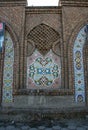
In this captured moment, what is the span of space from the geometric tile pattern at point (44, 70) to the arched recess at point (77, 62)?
18.2 inches

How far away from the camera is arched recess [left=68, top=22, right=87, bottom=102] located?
8.30 meters

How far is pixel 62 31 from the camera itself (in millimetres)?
8797

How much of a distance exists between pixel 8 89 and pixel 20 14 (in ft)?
8.96

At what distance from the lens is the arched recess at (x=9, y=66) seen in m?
8.24

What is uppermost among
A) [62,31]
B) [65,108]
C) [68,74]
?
[62,31]

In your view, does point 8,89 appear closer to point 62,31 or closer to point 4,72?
point 4,72

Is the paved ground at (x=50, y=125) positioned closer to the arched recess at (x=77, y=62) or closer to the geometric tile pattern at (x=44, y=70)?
the arched recess at (x=77, y=62)

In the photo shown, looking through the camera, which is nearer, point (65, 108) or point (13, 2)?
point (65, 108)

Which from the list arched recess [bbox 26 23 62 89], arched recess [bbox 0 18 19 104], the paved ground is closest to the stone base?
arched recess [bbox 0 18 19 104]

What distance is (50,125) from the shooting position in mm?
7211

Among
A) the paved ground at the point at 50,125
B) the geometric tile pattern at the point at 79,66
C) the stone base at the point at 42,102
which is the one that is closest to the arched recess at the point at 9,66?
the stone base at the point at 42,102

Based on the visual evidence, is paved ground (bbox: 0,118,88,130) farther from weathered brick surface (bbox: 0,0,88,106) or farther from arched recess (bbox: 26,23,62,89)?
arched recess (bbox: 26,23,62,89)

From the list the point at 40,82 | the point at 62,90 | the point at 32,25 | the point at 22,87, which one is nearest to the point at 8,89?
the point at 22,87

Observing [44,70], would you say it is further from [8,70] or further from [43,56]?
[8,70]
